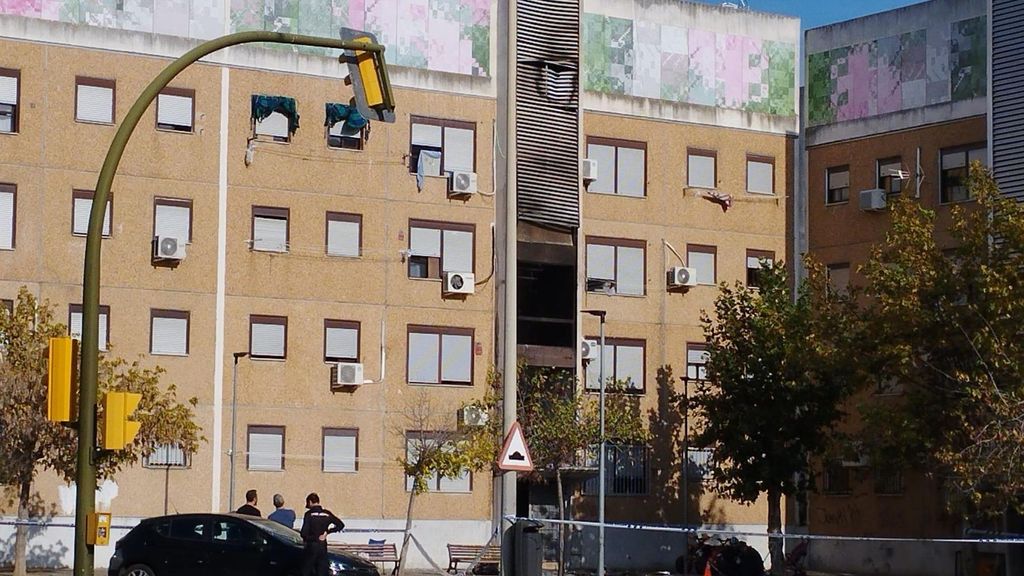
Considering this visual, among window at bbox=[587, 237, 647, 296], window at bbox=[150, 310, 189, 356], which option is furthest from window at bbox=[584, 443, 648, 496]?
window at bbox=[150, 310, 189, 356]

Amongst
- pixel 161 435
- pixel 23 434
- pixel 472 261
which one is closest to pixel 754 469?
pixel 472 261

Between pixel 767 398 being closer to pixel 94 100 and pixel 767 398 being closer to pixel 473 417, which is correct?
pixel 473 417

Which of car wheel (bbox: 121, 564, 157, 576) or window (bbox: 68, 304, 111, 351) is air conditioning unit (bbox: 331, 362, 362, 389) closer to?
window (bbox: 68, 304, 111, 351)

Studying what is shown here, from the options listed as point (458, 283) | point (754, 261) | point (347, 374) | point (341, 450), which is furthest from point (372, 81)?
point (754, 261)

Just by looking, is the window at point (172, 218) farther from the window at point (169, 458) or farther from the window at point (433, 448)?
the window at point (433, 448)

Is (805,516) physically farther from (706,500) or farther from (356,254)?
(356,254)

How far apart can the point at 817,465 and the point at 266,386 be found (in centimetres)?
1647

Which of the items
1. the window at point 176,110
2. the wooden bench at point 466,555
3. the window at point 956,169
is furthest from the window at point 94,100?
the window at point 956,169

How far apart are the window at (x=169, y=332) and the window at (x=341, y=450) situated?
4.27 metres

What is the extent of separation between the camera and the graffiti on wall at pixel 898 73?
47.3m

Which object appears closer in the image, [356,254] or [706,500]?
[356,254]

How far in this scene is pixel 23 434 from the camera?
35656mm

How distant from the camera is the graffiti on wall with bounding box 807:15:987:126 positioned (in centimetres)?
4728

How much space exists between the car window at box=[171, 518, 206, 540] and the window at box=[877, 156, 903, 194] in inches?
1047
